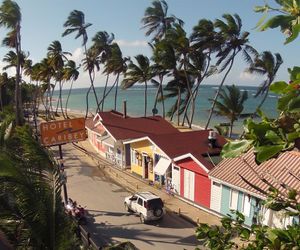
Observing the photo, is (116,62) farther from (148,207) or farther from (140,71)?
(148,207)

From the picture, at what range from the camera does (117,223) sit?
66.3 ft

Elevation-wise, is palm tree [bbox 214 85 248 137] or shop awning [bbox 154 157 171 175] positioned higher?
palm tree [bbox 214 85 248 137]

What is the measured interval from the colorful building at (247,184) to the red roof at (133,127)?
13.4m

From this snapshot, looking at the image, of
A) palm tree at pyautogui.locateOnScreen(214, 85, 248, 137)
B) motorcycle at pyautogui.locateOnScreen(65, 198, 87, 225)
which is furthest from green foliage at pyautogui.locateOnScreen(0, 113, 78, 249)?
palm tree at pyautogui.locateOnScreen(214, 85, 248, 137)

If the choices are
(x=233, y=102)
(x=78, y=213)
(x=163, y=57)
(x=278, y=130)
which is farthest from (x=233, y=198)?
(x=163, y=57)

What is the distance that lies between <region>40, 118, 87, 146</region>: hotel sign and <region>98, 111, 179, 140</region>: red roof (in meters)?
10.2

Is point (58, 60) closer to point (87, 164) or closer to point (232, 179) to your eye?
point (87, 164)

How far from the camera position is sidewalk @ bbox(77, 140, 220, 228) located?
20656 millimetres

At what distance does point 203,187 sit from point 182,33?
23.2 meters

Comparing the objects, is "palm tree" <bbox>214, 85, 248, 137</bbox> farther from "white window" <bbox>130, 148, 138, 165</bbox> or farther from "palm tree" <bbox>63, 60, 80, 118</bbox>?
"palm tree" <bbox>63, 60, 80, 118</bbox>

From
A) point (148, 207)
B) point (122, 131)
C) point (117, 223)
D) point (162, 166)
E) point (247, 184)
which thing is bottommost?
point (117, 223)

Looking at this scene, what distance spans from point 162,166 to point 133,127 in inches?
397

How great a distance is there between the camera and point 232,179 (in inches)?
750

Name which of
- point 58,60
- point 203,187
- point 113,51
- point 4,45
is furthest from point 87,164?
point 58,60
